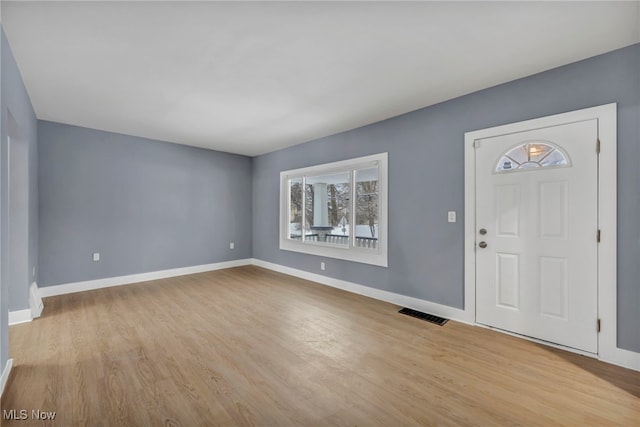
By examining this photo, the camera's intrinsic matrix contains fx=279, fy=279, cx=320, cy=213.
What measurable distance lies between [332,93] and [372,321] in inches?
102

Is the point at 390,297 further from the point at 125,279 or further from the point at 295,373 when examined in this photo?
the point at 125,279

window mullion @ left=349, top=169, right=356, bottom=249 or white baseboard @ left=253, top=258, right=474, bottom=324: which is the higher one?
window mullion @ left=349, top=169, right=356, bottom=249

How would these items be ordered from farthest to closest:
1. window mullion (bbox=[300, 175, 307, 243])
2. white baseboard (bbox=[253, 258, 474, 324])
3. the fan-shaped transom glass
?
1. window mullion (bbox=[300, 175, 307, 243])
2. white baseboard (bbox=[253, 258, 474, 324])
3. the fan-shaped transom glass

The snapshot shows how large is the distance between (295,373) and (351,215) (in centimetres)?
266

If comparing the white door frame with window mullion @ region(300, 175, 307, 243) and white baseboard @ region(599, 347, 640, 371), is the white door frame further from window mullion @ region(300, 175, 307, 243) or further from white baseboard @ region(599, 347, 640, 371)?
window mullion @ region(300, 175, 307, 243)

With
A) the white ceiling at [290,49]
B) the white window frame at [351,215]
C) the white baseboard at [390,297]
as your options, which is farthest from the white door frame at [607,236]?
the white window frame at [351,215]

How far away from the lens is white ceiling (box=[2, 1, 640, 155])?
71.9 inches

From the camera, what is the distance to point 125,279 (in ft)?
15.6

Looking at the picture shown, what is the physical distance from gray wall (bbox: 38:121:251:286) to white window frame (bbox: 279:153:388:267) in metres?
1.28

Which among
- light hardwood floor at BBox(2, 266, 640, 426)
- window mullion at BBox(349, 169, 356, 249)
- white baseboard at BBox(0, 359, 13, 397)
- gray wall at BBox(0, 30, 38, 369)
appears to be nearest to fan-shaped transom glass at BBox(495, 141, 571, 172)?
light hardwood floor at BBox(2, 266, 640, 426)

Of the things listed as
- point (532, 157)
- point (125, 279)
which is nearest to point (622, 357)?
point (532, 157)

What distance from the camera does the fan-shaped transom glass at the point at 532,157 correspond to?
2543 millimetres

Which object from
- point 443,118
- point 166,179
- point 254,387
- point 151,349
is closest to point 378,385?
point 254,387

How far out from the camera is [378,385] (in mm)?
2012
